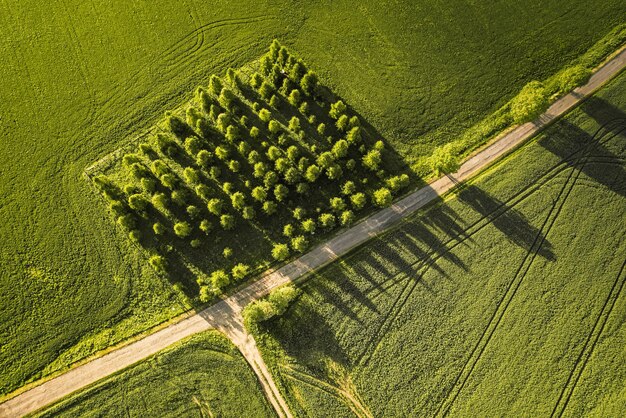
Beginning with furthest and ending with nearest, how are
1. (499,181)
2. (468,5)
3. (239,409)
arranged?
(468,5)
(499,181)
(239,409)

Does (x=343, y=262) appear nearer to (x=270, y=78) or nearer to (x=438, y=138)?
(x=438, y=138)

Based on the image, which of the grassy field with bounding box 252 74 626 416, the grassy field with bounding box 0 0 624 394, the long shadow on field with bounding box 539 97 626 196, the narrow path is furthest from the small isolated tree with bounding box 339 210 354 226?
the long shadow on field with bounding box 539 97 626 196

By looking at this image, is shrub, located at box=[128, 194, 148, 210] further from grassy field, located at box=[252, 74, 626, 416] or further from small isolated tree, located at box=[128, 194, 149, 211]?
grassy field, located at box=[252, 74, 626, 416]

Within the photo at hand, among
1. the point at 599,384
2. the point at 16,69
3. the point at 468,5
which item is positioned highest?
the point at 16,69

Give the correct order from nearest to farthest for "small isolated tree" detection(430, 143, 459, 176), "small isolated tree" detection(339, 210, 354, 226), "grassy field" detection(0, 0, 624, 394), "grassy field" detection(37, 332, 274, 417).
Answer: "grassy field" detection(37, 332, 274, 417) → "small isolated tree" detection(339, 210, 354, 226) → "small isolated tree" detection(430, 143, 459, 176) → "grassy field" detection(0, 0, 624, 394)

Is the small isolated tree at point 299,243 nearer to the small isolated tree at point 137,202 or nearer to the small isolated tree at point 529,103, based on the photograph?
the small isolated tree at point 137,202

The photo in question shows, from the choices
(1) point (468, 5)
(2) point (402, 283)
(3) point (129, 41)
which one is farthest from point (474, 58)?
(3) point (129, 41)
